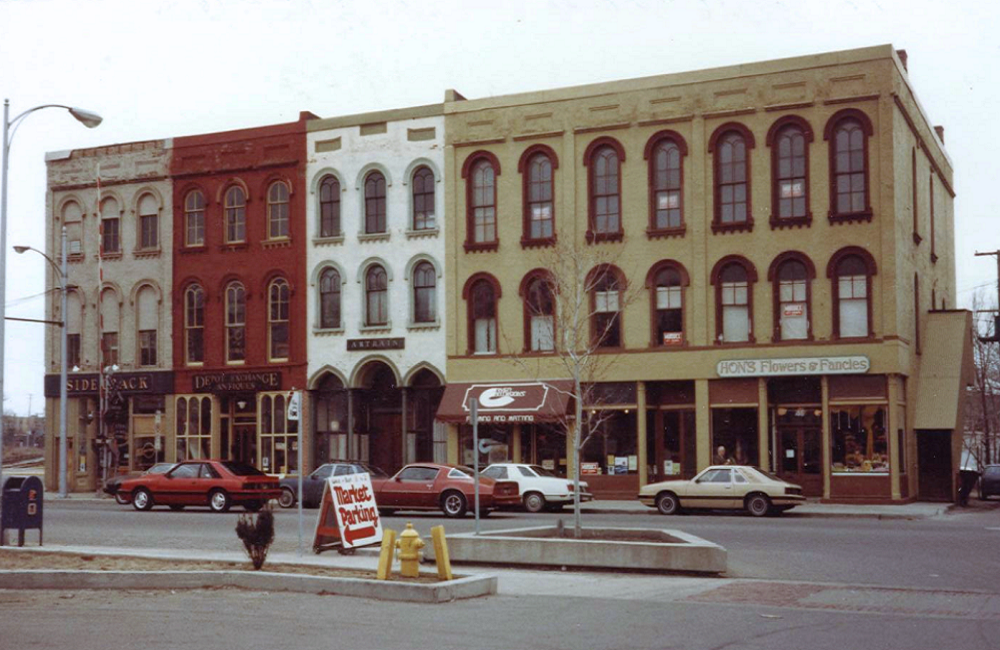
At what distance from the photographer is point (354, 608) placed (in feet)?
46.2

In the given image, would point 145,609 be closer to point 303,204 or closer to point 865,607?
point 865,607

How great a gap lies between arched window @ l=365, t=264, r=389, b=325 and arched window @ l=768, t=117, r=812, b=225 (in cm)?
1339

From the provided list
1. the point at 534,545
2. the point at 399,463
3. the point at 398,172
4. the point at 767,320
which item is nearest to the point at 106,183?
the point at 398,172

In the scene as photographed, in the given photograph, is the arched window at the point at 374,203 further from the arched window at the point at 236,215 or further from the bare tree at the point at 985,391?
the bare tree at the point at 985,391

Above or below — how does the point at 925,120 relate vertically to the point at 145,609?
above

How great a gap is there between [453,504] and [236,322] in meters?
17.1

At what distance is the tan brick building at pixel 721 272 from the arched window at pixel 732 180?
0.06 metres

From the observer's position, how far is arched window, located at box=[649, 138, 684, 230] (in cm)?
3869

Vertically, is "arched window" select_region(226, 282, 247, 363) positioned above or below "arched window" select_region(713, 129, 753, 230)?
below

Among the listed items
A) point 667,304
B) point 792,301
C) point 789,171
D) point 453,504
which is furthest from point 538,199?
point 453,504

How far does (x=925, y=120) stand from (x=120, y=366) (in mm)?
29759

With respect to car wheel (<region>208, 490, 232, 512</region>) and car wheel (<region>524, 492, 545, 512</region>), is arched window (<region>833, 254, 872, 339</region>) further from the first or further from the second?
car wheel (<region>208, 490, 232, 512</region>)

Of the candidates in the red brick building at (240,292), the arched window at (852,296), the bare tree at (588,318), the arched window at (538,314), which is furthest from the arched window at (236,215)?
the arched window at (852,296)

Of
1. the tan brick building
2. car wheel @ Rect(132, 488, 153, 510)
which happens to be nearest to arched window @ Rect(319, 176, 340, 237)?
the tan brick building
